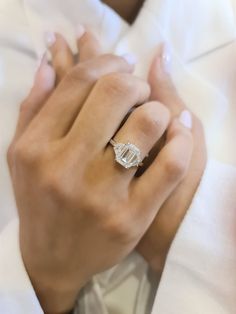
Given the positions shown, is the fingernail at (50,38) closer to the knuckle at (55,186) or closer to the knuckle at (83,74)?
the knuckle at (83,74)

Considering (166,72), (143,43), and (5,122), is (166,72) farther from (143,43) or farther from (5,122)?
(5,122)

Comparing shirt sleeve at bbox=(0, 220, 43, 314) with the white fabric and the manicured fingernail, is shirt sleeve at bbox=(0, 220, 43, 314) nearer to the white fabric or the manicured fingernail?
the white fabric

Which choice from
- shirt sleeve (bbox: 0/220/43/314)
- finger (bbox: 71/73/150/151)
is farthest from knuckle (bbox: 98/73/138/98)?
shirt sleeve (bbox: 0/220/43/314)

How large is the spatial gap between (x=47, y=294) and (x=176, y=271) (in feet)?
0.59

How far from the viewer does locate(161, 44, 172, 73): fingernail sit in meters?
0.67

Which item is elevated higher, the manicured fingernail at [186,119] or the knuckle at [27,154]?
the manicured fingernail at [186,119]

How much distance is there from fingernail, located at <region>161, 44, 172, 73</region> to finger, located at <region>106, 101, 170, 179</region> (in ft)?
0.43

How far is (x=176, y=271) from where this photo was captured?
1.96ft

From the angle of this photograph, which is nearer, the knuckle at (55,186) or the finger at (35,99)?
the knuckle at (55,186)

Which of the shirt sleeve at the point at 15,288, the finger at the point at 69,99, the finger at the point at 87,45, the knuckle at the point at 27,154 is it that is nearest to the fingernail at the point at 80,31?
the finger at the point at 87,45

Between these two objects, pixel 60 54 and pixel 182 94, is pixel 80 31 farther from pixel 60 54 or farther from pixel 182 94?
Result: pixel 182 94

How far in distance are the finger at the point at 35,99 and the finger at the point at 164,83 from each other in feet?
0.46

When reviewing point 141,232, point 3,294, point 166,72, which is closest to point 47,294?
point 3,294

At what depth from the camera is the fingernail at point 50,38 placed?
2.28 feet
